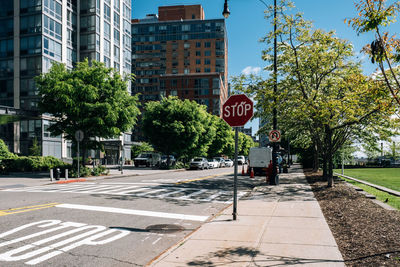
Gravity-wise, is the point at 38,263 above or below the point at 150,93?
below

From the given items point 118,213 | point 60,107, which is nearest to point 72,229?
point 118,213

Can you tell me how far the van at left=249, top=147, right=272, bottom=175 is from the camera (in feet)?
91.6

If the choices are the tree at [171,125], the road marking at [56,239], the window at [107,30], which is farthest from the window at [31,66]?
the road marking at [56,239]

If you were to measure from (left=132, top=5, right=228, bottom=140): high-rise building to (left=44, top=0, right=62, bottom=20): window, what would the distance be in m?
58.9

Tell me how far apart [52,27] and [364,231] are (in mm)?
46970

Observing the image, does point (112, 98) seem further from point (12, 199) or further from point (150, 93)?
point (150, 93)

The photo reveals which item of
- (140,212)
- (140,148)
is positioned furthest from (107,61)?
(140,212)

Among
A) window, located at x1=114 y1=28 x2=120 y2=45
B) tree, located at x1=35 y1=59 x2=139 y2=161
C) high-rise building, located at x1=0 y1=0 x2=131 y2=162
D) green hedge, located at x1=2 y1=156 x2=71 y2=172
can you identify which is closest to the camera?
tree, located at x1=35 y1=59 x2=139 y2=161

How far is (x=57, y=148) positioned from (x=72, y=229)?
39477mm

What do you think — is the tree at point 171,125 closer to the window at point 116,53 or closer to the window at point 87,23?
the window at point 87,23

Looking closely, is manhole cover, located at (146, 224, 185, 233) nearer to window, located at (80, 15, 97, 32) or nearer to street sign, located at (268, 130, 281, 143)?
street sign, located at (268, 130, 281, 143)

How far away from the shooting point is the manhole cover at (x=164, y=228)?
746 cm

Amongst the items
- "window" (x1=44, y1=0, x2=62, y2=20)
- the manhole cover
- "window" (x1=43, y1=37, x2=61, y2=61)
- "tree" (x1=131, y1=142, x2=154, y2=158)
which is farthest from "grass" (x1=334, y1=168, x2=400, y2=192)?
"tree" (x1=131, y1=142, x2=154, y2=158)

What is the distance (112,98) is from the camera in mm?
25266
